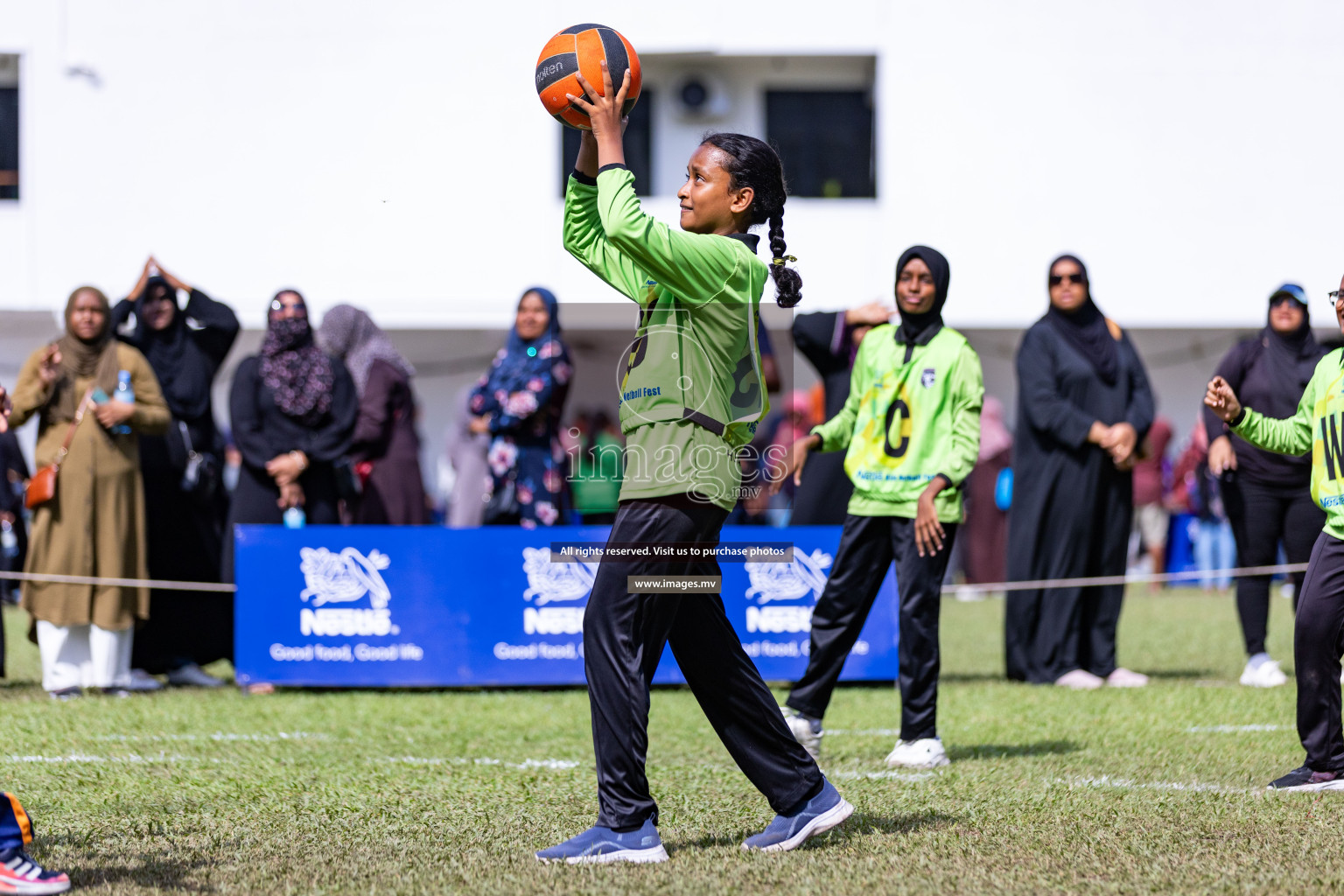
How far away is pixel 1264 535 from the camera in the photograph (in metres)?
8.24

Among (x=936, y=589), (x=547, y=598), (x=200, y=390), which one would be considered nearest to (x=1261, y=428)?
(x=936, y=589)

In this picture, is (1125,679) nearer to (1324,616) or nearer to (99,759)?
(1324,616)

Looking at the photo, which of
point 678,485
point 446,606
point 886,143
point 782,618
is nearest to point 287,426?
point 446,606

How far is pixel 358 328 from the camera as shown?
9.48 metres

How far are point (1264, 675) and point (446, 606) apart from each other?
4.36m

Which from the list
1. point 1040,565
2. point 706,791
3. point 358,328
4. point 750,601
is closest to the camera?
point 706,791

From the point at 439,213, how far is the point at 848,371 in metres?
3.18

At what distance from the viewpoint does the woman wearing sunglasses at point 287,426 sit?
8391 millimetres

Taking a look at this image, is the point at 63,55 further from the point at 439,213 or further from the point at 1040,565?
the point at 1040,565

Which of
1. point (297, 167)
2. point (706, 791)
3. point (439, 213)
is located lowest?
point (706, 791)

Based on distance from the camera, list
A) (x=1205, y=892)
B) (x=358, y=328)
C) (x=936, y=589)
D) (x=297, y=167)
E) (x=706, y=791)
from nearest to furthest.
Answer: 1. (x=1205, y=892)
2. (x=706, y=791)
3. (x=936, y=589)
4. (x=358, y=328)
5. (x=297, y=167)

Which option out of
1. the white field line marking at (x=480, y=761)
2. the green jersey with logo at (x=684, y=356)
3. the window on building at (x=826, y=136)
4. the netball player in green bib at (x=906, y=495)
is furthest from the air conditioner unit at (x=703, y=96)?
the green jersey with logo at (x=684, y=356)

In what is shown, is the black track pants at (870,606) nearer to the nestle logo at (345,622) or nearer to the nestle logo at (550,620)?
the nestle logo at (550,620)

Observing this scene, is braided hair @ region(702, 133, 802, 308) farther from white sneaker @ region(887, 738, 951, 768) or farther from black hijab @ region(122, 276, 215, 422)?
black hijab @ region(122, 276, 215, 422)
